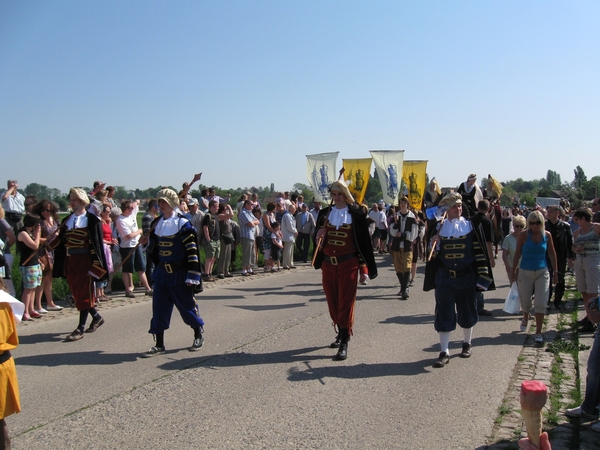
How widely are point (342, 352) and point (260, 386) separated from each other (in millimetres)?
1373

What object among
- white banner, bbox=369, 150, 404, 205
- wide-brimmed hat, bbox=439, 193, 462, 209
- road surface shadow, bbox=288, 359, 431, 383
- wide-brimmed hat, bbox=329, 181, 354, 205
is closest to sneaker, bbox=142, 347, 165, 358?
road surface shadow, bbox=288, 359, 431, 383

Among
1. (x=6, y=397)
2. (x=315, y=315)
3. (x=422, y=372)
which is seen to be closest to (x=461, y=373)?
(x=422, y=372)

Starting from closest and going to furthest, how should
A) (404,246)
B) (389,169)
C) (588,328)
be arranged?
1. (588,328)
2. (404,246)
3. (389,169)

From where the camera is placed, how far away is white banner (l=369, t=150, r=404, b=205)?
50.9 ft

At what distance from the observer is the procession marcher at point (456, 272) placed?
6566mm

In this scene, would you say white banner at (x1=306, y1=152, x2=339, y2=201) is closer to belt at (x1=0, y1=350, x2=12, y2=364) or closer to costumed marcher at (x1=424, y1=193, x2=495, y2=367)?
costumed marcher at (x1=424, y1=193, x2=495, y2=367)

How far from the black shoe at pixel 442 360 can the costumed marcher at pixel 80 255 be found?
14.9ft

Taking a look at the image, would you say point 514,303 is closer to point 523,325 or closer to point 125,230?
point 523,325

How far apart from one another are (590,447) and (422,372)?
207 cm

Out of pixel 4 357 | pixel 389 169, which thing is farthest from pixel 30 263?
pixel 389 169

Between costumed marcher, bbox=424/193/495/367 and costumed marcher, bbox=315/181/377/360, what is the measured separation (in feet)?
2.88

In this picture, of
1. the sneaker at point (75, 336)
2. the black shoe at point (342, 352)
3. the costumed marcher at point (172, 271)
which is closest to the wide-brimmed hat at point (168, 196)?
the costumed marcher at point (172, 271)

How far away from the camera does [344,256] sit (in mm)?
6969

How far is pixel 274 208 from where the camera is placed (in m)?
16.2
